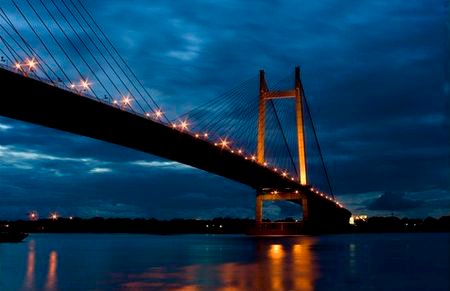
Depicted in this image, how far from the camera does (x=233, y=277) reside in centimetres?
2281

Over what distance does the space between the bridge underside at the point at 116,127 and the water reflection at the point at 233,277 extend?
492 inches

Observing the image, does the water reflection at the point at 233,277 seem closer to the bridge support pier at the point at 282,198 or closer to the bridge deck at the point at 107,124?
the bridge deck at the point at 107,124

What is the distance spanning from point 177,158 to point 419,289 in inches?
1272

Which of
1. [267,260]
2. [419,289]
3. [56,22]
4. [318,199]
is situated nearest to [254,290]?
[419,289]

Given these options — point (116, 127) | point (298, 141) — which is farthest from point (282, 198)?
point (116, 127)

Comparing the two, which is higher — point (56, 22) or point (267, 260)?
point (56, 22)

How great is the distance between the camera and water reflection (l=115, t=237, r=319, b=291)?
2005 cm

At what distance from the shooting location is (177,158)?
5081cm

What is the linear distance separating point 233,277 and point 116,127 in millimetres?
20718

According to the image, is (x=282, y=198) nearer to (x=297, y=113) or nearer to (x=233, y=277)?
(x=297, y=113)

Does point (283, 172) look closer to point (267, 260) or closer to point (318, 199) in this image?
point (318, 199)

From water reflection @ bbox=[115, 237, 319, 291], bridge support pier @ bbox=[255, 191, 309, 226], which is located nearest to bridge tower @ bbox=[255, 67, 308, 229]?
bridge support pier @ bbox=[255, 191, 309, 226]

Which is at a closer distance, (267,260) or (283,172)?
(267,260)

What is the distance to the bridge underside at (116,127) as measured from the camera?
110ft
